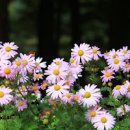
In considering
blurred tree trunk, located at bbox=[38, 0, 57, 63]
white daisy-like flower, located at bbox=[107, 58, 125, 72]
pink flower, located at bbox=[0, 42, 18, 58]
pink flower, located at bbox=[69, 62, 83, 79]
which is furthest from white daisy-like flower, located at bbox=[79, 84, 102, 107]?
blurred tree trunk, located at bbox=[38, 0, 57, 63]

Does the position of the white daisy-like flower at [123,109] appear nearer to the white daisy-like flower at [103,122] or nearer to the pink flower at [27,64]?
the white daisy-like flower at [103,122]

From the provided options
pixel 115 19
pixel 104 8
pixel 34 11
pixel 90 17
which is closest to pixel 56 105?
pixel 115 19

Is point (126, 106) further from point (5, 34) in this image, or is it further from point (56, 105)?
point (5, 34)

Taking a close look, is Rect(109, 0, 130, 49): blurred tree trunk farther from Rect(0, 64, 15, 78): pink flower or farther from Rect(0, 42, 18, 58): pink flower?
Rect(0, 64, 15, 78): pink flower

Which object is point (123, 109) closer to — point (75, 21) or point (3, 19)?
point (3, 19)

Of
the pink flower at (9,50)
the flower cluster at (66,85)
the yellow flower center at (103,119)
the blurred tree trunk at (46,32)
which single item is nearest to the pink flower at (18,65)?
the flower cluster at (66,85)

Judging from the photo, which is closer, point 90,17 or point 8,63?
point 8,63

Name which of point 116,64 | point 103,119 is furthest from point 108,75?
point 103,119
